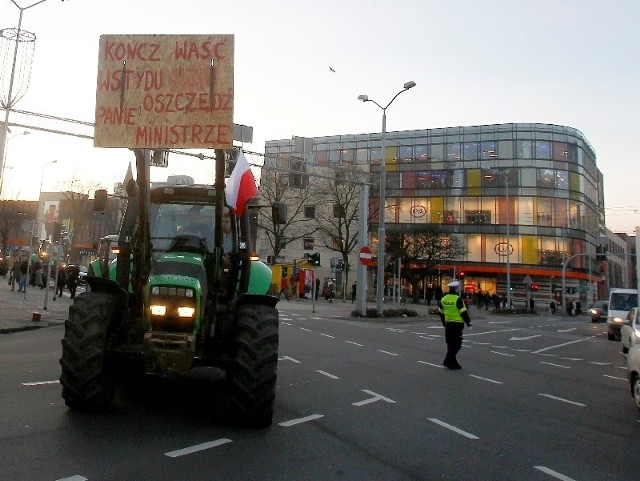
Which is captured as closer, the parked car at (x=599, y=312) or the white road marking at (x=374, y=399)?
the white road marking at (x=374, y=399)

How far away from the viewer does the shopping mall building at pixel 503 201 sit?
62125mm

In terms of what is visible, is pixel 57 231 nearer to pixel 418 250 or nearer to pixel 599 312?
pixel 418 250

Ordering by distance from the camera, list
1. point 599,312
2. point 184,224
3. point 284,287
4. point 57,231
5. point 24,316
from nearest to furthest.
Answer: point 184,224
point 24,316
point 57,231
point 599,312
point 284,287

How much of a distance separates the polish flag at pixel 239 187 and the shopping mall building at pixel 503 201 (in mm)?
53128

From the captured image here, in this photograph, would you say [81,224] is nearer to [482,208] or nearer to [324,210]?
[324,210]

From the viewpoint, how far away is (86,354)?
5684 mm

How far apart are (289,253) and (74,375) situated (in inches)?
2452

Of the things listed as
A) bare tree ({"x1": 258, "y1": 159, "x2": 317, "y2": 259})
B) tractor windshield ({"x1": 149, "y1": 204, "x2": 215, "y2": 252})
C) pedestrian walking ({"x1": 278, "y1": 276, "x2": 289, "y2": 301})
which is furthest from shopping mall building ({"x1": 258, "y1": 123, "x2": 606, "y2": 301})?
tractor windshield ({"x1": 149, "y1": 204, "x2": 215, "y2": 252})

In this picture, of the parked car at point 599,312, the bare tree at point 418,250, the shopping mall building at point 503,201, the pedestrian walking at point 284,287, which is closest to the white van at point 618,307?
the parked car at point 599,312

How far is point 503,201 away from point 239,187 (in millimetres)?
60268

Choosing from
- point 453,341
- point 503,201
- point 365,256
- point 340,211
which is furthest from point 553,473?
point 503,201

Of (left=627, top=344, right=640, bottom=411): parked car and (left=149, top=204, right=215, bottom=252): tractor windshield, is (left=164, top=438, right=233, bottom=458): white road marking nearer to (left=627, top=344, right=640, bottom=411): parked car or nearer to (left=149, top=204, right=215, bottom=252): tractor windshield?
(left=149, top=204, right=215, bottom=252): tractor windshield

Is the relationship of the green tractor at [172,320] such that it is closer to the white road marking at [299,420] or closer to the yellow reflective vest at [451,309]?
the white road marking at [299,420]

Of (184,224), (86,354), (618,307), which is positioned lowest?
(86,354)
